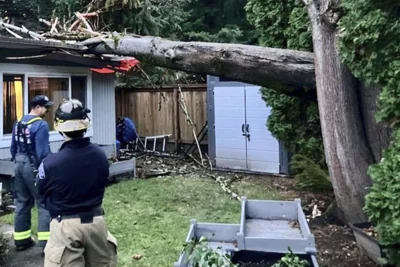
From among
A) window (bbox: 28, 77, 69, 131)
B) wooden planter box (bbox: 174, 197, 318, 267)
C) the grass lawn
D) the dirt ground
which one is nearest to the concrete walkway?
the grass lawn

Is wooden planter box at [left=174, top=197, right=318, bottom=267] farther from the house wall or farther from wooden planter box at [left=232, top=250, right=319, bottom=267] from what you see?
the house wall

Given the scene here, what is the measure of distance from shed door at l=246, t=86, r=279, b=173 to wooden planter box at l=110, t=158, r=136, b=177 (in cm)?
297

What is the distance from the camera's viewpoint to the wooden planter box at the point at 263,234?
11.9ft

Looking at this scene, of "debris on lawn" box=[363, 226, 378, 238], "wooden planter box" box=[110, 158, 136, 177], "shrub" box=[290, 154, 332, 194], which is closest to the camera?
"debris on lawn" box=[363, 226, 378, 238]

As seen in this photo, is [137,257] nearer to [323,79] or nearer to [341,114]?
[341,114]

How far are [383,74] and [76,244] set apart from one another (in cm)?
→ 320

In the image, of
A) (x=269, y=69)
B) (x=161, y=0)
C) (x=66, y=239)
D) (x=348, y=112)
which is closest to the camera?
(x=66, y=239)

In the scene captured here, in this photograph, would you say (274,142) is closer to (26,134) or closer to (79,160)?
(26,134)

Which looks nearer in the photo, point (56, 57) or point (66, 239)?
point (66, 239)

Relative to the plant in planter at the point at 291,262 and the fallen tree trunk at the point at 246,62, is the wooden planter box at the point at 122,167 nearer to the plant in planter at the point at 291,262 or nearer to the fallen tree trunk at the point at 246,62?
the fallen tree trunk at the point at 246,62

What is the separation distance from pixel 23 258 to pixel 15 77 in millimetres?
4466

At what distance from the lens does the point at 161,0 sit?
48.7 feet

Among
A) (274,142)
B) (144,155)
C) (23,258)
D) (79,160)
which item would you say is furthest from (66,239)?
(144,155)

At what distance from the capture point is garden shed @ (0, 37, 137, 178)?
8.05 metres
